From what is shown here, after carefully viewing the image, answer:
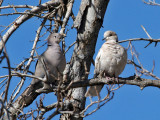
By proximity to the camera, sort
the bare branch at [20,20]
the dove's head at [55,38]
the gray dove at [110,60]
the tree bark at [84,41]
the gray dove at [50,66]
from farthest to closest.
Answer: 1. the gray dove at [110,60]
2. the dove's head at [55,38]
3. the tree bark at [84,41]
4. the gray dove at [50,66]
5. the bare branch at [20,20]

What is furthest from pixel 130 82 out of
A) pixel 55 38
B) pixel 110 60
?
pixel 55 38

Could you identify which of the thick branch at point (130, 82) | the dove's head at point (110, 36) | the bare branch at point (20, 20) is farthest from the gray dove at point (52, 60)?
the dove's head at point (110, 36)

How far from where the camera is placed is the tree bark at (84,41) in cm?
504

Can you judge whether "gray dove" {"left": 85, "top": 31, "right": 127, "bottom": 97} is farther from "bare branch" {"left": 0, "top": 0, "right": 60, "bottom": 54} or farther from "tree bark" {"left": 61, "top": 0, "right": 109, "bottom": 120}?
"bare branch" {"left": 0, "top": 0, "right": 60, "bottom": 54}

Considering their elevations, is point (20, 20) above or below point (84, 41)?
above

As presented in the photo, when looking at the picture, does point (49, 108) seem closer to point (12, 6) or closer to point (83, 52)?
point (83, 52)

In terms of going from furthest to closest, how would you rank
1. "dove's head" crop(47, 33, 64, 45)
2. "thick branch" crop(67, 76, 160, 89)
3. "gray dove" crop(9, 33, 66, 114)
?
"dove's head" crop(47, 33, 64, 45)
"gray dove" crop(9, 33, 66, 114)
"thick branch" crop(67, 76, 160, 89)

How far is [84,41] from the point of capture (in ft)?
16.8

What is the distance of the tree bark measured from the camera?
504 centimetres

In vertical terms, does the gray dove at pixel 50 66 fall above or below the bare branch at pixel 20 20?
below

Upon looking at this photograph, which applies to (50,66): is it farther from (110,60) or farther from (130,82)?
(130,82)

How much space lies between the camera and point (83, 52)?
16.7ft

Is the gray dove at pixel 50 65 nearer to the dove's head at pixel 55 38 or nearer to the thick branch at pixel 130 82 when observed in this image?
the dove's head at pixel 55 38

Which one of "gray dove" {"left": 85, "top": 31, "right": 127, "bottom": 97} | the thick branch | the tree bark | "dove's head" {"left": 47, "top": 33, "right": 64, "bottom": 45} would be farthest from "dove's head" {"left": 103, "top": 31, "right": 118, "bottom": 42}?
the thick branch
